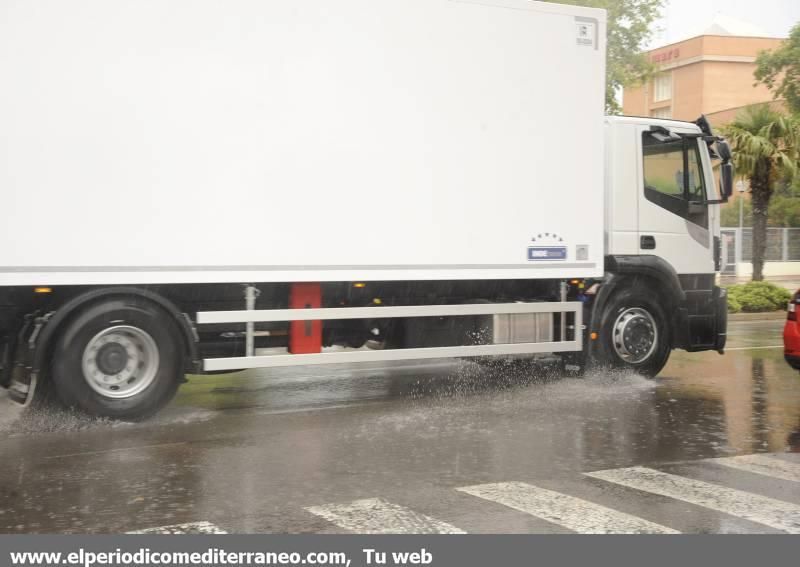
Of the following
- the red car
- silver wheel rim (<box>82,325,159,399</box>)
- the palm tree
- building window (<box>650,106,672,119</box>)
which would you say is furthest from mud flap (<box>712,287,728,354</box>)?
building window (<box>650,106,672,119</box>)

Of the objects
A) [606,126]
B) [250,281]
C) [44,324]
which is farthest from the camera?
[606,126]

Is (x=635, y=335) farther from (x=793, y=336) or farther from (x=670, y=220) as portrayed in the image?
(x=793, y=336)

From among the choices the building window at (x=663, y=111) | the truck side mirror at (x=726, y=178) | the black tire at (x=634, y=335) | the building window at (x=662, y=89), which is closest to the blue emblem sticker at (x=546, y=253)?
the black tire at (x=634, y=335)

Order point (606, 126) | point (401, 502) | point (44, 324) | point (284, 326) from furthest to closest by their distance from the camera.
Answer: point (606, 126), point (284, 326), point (44, 324), point (401, 502)

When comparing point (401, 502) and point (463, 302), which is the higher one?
point (463, 302)

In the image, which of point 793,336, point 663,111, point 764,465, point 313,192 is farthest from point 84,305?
point 663,111

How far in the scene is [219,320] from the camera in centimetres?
861

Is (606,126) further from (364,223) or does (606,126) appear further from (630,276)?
(364,223)

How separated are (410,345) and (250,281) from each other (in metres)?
1.95

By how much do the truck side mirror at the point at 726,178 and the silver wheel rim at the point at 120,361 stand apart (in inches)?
242

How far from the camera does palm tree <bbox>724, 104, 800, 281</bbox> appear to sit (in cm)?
2303

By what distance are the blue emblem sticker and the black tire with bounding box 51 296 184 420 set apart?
347 centimetres

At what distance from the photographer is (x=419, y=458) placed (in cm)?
705

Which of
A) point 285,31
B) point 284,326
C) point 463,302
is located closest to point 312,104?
point 285,31
